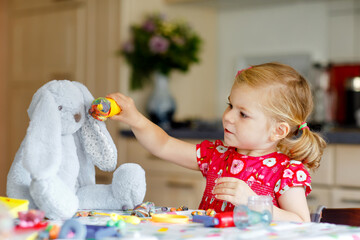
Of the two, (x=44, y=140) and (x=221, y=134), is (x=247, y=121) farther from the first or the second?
(x=221, y=134)

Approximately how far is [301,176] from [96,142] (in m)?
0.45

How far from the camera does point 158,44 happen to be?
2553mm

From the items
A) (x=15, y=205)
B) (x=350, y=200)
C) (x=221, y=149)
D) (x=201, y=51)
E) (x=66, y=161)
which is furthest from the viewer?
(x=201, y=51)

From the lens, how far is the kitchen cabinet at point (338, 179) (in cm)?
211

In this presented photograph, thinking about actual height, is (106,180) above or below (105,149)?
below

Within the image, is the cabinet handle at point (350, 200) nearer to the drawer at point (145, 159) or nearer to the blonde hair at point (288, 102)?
the drawer at point (145, 159)

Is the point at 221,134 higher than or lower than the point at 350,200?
higher

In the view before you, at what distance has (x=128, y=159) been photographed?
8.50 ft

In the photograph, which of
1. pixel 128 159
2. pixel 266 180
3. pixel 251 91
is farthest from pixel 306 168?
pixel 128 159

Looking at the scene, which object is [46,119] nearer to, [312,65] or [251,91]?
[251,91]

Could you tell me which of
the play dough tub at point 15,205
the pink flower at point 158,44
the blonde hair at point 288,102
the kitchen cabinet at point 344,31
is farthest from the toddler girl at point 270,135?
the kitchen cabinet at point 344,31

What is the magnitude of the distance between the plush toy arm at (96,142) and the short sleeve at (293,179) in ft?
1.24

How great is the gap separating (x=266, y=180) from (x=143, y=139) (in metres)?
0.36

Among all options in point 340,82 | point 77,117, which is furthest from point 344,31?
point 77,117
